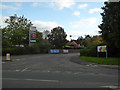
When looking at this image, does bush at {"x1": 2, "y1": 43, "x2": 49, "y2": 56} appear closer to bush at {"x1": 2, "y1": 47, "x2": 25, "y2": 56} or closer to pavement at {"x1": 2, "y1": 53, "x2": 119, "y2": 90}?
bush at {"x1": 2, "y1": 47, "x2": 25, "y2": 56}

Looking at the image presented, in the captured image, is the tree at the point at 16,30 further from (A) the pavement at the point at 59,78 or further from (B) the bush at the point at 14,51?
(A) the pavement at the point at 59,78

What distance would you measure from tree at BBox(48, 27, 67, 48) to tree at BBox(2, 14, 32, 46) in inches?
776

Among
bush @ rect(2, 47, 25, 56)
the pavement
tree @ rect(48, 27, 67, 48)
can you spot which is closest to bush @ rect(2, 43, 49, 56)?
bush @ rect(2, 47, 25, 56)

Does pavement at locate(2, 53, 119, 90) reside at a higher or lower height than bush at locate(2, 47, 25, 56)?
lower

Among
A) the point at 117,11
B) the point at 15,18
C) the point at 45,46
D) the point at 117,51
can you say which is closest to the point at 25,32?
the point at 15,18

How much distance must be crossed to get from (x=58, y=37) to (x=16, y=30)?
2440 cm

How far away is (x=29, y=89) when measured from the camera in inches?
219

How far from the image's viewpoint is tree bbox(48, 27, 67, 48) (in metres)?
59.1

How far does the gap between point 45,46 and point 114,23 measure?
33478 millimetres

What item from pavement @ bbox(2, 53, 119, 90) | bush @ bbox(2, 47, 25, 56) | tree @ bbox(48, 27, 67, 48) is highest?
tree @ bbox(48, 27, 67, 48)

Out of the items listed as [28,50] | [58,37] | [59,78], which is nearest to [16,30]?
[28,50]

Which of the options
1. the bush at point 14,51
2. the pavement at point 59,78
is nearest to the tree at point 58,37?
the bush at point 14,51

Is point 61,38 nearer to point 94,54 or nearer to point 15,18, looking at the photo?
point 15,18

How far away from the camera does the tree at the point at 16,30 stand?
37000 millimetres
